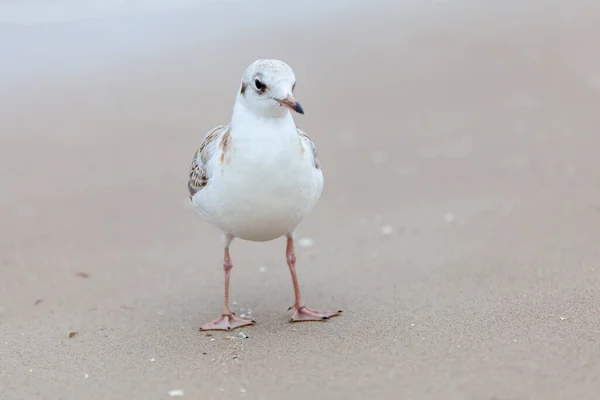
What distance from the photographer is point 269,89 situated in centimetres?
463

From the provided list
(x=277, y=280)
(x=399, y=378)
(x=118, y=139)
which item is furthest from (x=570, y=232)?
(x=118, y=139)

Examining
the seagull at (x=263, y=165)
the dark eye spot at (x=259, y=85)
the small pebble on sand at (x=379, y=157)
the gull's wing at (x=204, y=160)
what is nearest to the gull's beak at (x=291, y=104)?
the seagull at (x=263, y=165)

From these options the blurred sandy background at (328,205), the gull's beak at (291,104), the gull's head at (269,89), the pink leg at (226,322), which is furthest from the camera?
the pink leg at (226,322)

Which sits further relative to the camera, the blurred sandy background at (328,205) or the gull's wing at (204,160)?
the gull's wing at (204,160)

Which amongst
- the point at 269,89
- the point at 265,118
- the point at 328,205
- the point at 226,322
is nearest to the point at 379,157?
the point at 328,205

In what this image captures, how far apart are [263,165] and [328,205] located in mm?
2862

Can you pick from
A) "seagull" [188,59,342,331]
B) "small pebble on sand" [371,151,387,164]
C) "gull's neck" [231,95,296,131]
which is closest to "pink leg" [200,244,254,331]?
"seagull" [188,59,342,331]

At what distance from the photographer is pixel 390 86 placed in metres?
9.95

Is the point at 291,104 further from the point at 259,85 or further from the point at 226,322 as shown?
the point at 226,322

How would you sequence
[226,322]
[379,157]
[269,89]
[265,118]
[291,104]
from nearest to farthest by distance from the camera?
[291,104]
[269,89]
[265,118]
[226,322]
[379,157]

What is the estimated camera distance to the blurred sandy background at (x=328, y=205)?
170 inches

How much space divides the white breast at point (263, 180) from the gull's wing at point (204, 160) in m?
0.20

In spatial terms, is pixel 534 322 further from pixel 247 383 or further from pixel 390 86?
pixel 390 86

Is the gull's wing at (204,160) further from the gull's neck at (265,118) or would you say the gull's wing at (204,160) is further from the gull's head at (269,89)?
the gull's head at (269,89)
